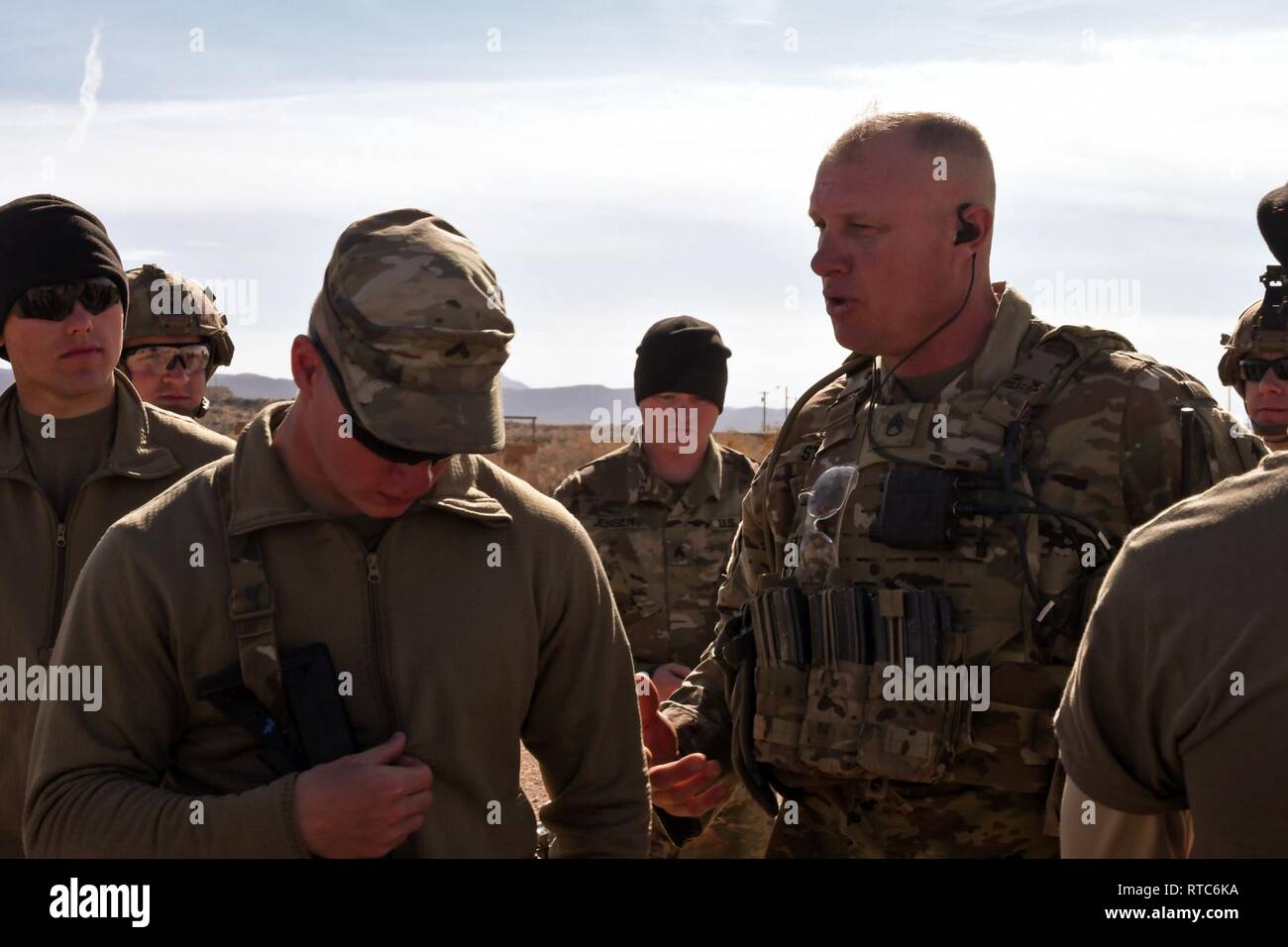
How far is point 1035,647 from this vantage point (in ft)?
11.7

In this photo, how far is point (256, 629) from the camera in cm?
287

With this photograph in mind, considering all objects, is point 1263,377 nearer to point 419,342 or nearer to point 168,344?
point 168,344

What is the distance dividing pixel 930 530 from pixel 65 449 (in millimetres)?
2462

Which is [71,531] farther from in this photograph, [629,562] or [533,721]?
[629,562]

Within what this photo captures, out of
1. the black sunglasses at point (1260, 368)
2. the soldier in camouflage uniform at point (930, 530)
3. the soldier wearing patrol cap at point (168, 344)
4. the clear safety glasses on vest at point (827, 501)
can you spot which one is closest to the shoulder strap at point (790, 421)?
the soldier in camouflage uniform at point (930, 530)

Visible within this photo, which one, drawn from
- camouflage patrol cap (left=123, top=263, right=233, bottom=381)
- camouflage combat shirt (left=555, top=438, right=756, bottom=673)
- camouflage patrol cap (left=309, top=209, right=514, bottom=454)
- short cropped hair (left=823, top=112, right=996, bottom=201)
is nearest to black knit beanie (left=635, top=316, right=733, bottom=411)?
camouflage combat shirt (left=555, top=438, right=756, bottom=673)

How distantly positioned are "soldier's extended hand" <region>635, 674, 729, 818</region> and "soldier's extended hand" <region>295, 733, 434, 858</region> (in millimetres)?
1136

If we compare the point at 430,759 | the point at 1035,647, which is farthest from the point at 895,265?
the point at 430,759

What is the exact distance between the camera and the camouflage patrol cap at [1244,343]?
7.09 meters

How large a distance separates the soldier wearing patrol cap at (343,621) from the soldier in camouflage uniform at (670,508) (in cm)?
326

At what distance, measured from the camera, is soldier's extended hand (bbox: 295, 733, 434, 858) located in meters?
2.72

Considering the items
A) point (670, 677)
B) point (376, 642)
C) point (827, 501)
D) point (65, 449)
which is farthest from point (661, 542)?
point (376, 642)

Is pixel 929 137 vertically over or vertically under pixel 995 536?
over

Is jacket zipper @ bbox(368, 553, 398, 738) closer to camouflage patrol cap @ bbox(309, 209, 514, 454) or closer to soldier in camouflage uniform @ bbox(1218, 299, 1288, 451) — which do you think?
camouflage patrol cap @ bbox(309, 209, 514, 454)
